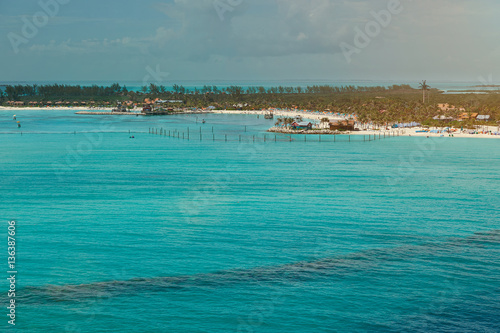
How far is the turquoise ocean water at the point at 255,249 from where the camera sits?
29.6m

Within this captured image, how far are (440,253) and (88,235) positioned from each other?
1146 inches

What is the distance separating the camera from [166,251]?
1622 inches

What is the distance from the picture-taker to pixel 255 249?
4112cm

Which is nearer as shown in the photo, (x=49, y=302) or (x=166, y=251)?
(x=49, y=302)

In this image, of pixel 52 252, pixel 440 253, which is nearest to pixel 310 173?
pixel 440 253

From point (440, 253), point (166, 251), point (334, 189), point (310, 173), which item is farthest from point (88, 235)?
point (310, 173)

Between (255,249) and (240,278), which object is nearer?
(240,278)

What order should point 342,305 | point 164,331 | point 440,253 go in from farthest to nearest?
point 440,253, point 342,305, point 164,331

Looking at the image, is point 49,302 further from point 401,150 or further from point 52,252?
point 401,150

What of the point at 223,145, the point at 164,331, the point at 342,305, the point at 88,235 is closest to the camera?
the point at 164,331

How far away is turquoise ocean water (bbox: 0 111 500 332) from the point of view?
29.6m

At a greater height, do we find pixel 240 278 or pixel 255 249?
pixel 255 249

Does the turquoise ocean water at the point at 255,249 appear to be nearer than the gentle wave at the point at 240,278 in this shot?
Yes

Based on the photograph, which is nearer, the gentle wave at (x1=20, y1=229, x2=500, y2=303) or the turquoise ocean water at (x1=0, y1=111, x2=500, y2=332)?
the turquoise ocean water at (x1=0, y1=111, x2=500, y2=332)
